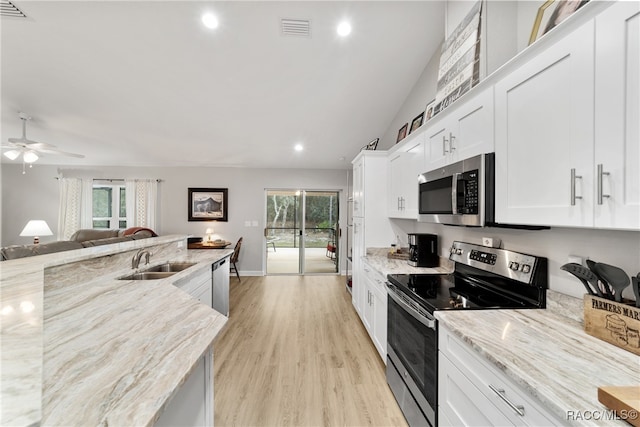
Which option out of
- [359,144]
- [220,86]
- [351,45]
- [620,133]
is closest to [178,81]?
[220,86]

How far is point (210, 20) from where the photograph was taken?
2197mm

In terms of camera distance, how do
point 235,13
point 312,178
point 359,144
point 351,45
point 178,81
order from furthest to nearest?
1. point 312,178
2. point 359,144
3. point 178,81
4. point 351,45
5. point 235,13

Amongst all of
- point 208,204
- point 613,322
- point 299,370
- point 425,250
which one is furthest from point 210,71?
point 613,322

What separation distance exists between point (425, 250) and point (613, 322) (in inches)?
57.4

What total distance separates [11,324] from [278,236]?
5.13 meters

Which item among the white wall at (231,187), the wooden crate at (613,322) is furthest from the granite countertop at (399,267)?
the white wall at (231,187)

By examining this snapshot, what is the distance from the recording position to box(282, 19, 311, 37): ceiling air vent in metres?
2.25

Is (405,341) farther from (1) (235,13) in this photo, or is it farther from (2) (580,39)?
(1) (235,13)

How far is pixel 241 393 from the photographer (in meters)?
1.94

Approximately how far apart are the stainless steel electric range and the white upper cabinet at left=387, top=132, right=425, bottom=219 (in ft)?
1.92

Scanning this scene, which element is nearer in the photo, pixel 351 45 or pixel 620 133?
pixel 620 133

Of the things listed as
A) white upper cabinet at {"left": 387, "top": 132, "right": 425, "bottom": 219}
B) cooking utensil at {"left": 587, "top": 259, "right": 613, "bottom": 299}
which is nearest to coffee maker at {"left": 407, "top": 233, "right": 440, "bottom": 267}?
white upper cabinet at {"left": 387, "top": 132, "right": 425, "bottom": 219}

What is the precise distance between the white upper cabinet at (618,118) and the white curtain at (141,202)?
6504 mm

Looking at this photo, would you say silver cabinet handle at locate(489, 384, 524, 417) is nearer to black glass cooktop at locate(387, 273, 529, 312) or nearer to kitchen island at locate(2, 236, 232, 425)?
black glass cooktop at locate(387, 273, 529, 312)
